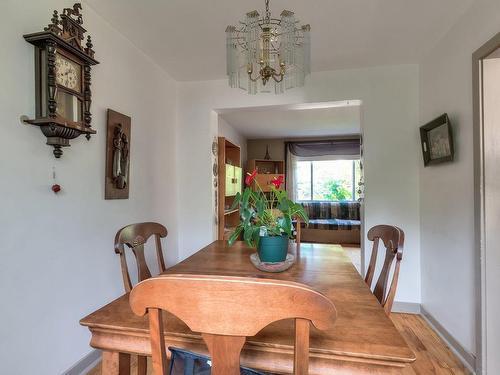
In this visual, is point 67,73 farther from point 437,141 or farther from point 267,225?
point 437,141

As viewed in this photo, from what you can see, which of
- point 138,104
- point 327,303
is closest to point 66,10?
point 138,104

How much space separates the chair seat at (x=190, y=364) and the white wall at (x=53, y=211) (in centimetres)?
106

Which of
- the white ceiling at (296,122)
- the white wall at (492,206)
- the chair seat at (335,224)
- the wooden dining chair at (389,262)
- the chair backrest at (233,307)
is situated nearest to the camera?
the chair backrest at (233,307)

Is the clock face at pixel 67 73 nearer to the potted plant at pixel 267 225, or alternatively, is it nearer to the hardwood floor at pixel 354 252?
the potted plant at pixel 267 225

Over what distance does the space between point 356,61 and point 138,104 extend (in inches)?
77.9

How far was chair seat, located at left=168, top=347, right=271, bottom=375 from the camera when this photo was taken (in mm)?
722

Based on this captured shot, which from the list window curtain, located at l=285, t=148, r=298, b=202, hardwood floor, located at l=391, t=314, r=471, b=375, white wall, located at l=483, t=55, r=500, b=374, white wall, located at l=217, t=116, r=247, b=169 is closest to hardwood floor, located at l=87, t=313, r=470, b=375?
hardwood floor, located at l=391, t=314, r=471, b=375

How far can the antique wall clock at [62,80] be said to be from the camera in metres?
1.37

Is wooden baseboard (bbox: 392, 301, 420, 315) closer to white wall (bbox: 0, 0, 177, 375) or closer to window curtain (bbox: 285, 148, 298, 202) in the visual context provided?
white wall (bbox: 0, 0, 177, 375)

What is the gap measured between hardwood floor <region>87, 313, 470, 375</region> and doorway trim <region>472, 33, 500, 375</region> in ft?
0.60

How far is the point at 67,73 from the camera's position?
4.91ft

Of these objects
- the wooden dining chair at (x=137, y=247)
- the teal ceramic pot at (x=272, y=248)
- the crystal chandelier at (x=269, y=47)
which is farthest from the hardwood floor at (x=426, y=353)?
the crystal chandelier at (x=269, y=47)

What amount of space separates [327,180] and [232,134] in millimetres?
2568

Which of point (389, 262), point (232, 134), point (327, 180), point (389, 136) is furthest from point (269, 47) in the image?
point (327, 180)
